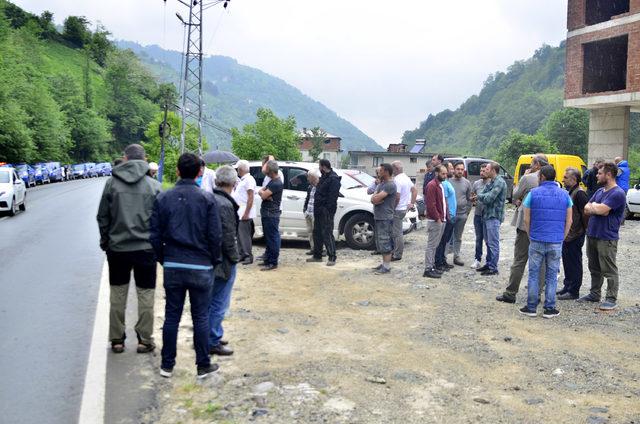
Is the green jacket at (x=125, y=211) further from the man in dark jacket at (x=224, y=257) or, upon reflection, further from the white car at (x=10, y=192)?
the white car at (x=10, y=192)

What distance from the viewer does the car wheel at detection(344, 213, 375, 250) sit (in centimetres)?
1327

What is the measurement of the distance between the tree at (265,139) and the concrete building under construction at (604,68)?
62.0 metres

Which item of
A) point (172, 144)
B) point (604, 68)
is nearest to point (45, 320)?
point (604, 68)

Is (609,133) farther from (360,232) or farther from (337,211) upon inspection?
(337,211)

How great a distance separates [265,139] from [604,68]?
214 feet

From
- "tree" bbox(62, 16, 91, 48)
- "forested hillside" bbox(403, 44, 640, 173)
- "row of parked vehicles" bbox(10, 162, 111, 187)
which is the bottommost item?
"row of parked vehicles" bbox(10, 162, 111, 187)

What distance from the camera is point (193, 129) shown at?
70.7 meters

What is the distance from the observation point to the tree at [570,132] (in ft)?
290

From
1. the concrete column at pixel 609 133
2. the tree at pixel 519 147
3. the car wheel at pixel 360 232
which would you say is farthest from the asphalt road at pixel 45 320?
the tree at pixel 519 147

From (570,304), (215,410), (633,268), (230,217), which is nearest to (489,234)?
(570,304)

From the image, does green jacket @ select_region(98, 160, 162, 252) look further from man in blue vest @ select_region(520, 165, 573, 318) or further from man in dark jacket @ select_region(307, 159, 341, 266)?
man in dark jacket @ select_region(307, 159, 341, 266)

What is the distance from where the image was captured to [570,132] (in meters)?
88.4

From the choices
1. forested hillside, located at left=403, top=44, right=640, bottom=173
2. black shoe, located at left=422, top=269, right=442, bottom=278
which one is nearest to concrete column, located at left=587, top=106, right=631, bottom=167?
black shoe, located at left=422, top=269, right=442, bottom=278

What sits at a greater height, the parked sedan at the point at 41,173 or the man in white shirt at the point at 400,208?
the parked sedan at the point at 41,173
